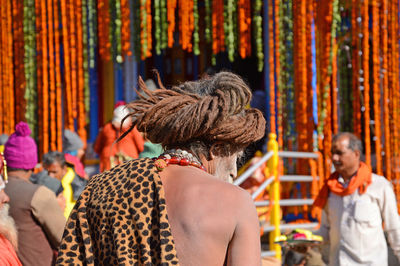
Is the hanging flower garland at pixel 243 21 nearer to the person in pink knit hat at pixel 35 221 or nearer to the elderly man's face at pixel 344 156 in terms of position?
the elderly man's face at pixel 344 156

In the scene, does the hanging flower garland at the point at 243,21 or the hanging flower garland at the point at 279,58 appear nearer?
the hanging flower garland at the point at 279,58

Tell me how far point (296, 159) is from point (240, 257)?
6545 mm

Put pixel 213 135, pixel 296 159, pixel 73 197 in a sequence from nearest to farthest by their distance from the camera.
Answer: pixel 213 135 < pixel 73 197 < pixel 296 159

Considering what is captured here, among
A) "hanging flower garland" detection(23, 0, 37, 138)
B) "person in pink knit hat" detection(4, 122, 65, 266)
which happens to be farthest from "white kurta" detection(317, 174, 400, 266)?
"hanging flower garland" detection(23, 0, 37, 138)

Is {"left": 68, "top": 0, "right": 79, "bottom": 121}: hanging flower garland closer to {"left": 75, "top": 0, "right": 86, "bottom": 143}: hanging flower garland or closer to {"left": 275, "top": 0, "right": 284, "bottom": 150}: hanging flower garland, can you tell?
{"left": 75, "top": 0, "right": 86, "bottom": 143}: hanging flower garland

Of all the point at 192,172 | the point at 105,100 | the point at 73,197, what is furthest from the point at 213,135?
the point at 105,100

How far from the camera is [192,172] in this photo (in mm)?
2049

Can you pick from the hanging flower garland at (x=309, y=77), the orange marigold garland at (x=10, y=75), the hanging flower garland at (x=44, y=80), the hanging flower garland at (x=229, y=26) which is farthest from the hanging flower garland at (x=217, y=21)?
the orange marigold garland at (x=10, y=75)

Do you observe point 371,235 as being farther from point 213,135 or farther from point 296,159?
point 296,159

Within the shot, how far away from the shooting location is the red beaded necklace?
208cm

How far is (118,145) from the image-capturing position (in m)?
7.79

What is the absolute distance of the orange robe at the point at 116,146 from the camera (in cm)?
766

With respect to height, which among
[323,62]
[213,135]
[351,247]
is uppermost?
[323,62]

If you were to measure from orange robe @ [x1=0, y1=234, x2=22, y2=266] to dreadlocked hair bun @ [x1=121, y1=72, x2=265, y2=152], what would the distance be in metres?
1.21
